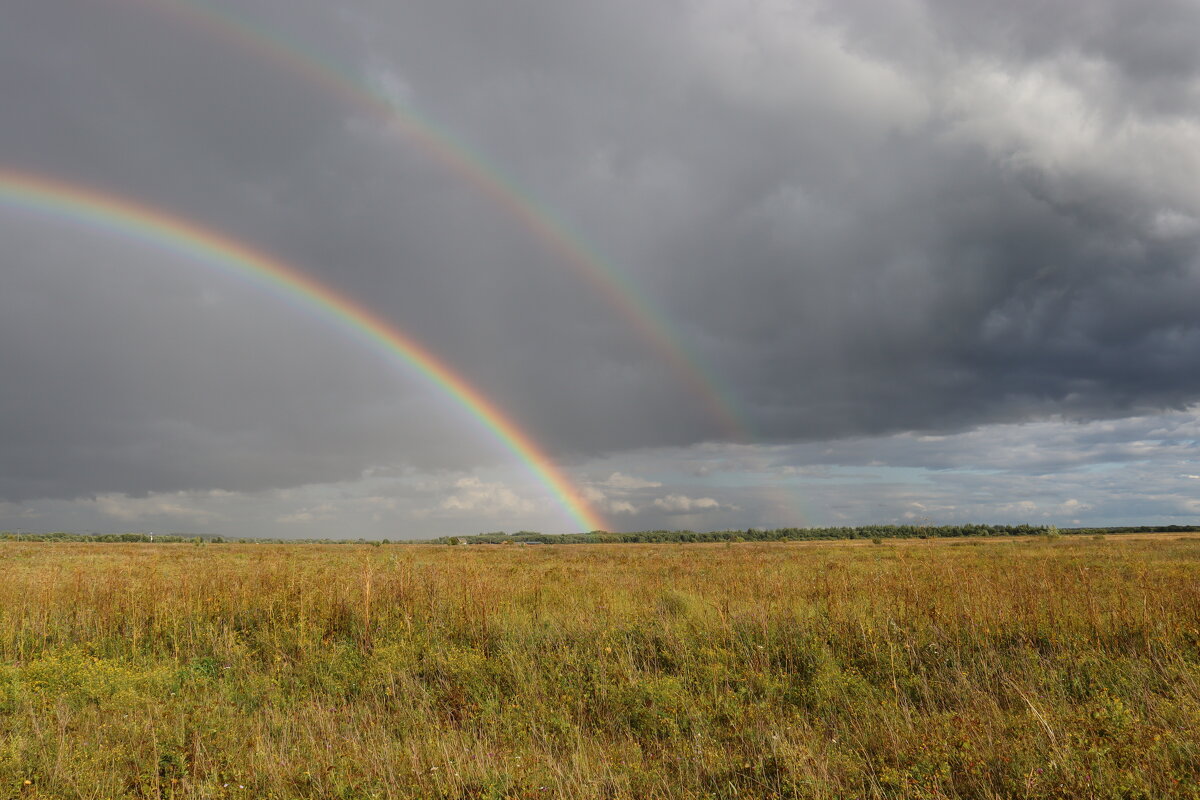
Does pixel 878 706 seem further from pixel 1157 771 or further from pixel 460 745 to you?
pixel 460 745

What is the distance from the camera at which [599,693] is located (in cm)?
776

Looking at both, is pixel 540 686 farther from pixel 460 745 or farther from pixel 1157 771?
pixel 1157 771

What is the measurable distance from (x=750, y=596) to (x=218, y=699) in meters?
9.85

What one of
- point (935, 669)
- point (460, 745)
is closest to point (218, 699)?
point (460, 745)

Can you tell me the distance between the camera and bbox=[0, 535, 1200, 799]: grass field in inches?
208

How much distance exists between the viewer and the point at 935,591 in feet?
38.9

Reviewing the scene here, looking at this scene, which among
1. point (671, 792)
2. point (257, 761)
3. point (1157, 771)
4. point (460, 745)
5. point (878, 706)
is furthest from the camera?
point (878, 706)

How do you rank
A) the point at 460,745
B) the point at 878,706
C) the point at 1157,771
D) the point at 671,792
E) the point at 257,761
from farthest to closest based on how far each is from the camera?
the point at 878,706
the point at 460,745
the point at 257,761
the point at 671,792
the point at 1157,771

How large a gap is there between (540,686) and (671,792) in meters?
3.28

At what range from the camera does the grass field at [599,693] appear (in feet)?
17.3

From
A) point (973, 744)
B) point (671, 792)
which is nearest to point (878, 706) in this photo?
point (973, 744)

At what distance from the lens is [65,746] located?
6.12 metres

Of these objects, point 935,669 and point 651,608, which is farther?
point 651,608

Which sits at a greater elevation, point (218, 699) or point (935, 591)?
point (935, 591)
